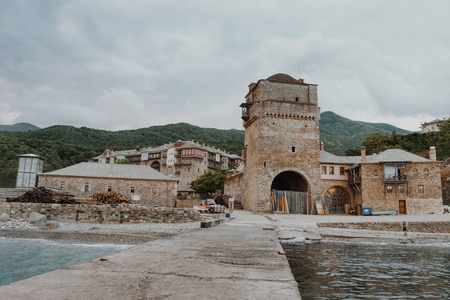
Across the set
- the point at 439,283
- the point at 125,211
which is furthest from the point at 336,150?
the point at 439,283

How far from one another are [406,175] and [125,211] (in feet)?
87.8

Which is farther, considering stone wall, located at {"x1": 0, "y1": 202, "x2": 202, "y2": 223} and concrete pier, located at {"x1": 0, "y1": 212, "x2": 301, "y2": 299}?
stone wall, located at {"x1": 0, "y1": 202, "x2": 202, "y2": 223}

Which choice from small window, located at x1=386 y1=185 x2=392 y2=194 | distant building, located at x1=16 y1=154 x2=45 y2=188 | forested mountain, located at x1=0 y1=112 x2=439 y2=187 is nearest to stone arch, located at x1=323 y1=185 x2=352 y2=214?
small window, located at x1=386 y1=185 x2=392 y2=194

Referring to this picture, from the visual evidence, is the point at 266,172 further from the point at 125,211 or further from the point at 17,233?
the point at 17,233

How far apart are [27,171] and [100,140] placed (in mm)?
97755

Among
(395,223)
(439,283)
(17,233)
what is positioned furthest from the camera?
(395,223)

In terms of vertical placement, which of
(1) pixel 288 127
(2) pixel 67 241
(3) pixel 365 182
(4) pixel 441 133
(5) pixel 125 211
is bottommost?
(2) pixel 67 241

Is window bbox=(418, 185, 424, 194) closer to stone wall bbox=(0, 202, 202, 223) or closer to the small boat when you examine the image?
the small boat

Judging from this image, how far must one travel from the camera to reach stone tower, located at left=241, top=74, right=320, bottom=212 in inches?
1282

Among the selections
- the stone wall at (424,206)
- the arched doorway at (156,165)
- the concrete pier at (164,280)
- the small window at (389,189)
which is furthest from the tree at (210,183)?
the concrete pier at (164,280)

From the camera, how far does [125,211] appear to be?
1986 cm

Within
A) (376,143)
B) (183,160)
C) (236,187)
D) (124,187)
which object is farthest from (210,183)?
(376,143)

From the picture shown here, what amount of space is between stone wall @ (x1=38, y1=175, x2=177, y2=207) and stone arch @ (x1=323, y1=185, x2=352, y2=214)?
17614mm

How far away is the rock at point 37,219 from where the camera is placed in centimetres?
1861
